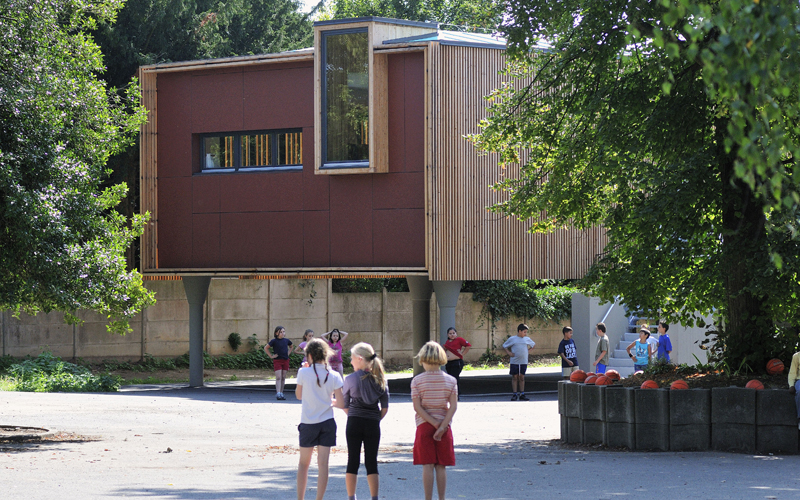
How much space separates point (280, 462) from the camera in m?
11.1

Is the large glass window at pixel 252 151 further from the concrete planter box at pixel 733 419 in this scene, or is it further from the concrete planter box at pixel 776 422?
Answer: the concrete planter box at pixel 776 422

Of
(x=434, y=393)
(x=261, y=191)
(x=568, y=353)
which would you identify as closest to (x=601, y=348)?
(x=568, y=353)

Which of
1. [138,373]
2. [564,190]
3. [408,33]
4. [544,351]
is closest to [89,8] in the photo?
[564,190]

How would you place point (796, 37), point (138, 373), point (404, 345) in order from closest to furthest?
point (796, 37)
point (138, 373)
point (404, 345)

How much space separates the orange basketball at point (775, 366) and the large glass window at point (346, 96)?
11.7 metres

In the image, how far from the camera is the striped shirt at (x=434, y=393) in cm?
802

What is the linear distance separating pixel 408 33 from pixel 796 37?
18.8 m

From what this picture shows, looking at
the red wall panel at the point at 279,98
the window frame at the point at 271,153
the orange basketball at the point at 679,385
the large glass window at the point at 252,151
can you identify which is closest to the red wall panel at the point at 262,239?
the window frame at the point at 271,153

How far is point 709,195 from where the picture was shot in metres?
12.3

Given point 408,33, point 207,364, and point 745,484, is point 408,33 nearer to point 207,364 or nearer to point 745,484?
point 207,364

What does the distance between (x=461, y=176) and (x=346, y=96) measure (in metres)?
3.40

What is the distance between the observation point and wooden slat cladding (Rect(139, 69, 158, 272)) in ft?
76.8

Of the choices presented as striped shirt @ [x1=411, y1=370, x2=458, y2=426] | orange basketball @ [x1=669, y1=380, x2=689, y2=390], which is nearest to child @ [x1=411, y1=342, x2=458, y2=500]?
striped shirt @ [x1=411, y1=370, x2=458, y2=426]

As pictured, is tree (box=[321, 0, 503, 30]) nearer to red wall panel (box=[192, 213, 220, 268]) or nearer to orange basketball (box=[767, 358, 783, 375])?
red wall panel (box=[192, 213, 220, 268])
